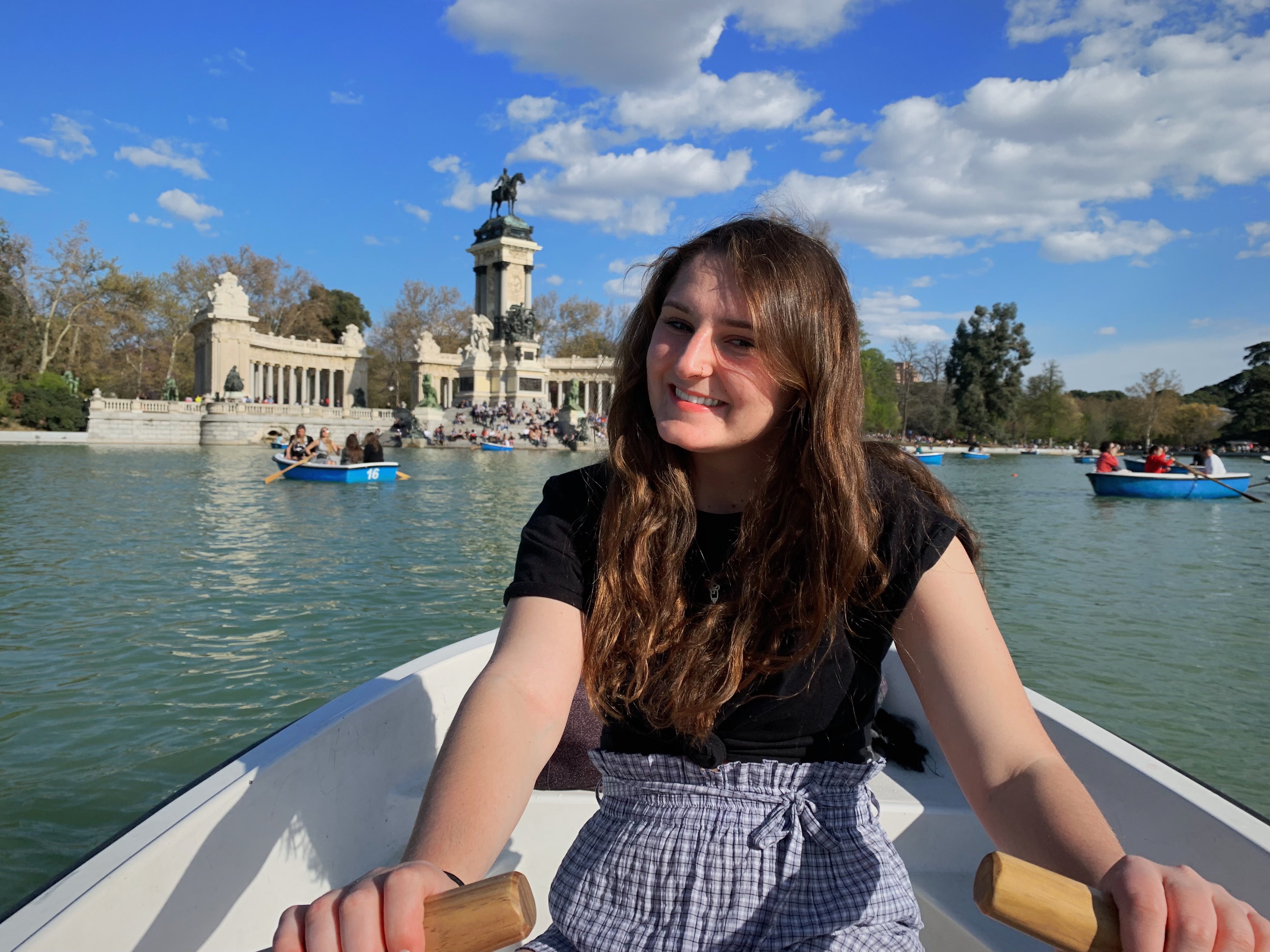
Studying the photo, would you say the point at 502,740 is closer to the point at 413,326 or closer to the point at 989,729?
the point at 989,729

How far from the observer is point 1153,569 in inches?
419

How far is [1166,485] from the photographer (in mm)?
18641

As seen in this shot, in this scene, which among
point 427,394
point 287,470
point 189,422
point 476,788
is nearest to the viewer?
point 476,788

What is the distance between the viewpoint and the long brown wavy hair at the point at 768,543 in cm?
130

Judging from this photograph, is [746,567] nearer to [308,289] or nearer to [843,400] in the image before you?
[843,400]

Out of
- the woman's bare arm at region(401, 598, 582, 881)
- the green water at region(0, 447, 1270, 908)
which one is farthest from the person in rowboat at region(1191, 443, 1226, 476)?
the woman's bare arm at region(401, 598, 582, 881)

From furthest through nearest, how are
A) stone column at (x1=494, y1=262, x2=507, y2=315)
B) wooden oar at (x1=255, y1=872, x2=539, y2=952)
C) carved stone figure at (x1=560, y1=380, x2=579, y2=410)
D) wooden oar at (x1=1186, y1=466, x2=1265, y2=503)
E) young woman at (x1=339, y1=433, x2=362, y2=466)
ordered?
stone column at (x1=494, y1=262, x2=507, y2=315) < carved stone figure at (x1=560, y1=380, x2=579, y2=410) < young woman at (x1=339, y1=433, x2=362, y2=466) < wooden oar at (x1=1186, y1=466, x2=1265, y2=503) < wooden oar at (x1=255, y1=872, x2=539, y2=952)

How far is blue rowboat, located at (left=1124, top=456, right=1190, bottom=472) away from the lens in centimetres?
2031

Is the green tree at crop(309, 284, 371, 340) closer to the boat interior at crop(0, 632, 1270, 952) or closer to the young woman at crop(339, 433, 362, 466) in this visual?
the young woman at crop(339, 433, 362, 466)

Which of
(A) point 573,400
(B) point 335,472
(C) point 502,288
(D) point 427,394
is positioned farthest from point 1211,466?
(C) point 502,288

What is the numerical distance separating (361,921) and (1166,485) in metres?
21.4

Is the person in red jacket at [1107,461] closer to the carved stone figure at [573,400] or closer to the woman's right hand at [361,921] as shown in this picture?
the woman's right hand at [361,921]

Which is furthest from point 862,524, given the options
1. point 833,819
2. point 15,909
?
point 15,909

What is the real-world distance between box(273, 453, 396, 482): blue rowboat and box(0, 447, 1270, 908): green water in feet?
4.44
